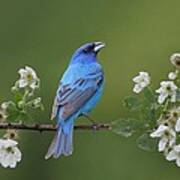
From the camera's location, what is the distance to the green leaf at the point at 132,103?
3.38m

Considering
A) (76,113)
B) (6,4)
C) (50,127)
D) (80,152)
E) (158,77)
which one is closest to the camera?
(50,127)

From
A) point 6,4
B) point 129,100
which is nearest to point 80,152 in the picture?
point 6,4

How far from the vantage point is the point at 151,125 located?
133 inches

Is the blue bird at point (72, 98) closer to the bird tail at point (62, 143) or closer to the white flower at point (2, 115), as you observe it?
the bird tail at point (62, 143)

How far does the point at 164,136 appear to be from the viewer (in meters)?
3.26

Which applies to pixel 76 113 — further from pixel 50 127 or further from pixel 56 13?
pixel 56 13

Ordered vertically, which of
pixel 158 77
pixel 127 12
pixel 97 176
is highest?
pixel 127 12

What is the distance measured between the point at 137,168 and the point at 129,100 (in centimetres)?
698

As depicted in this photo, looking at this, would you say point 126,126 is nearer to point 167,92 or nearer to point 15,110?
point 167,92

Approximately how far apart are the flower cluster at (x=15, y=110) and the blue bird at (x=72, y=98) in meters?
0.19

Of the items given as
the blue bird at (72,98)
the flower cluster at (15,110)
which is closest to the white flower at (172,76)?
the flower cluster at (15,110)

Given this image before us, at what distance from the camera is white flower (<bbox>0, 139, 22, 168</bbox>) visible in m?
3.48

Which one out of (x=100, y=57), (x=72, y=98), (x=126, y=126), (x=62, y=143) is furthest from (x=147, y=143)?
(x=100, y=57)

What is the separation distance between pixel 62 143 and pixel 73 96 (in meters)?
0.36
